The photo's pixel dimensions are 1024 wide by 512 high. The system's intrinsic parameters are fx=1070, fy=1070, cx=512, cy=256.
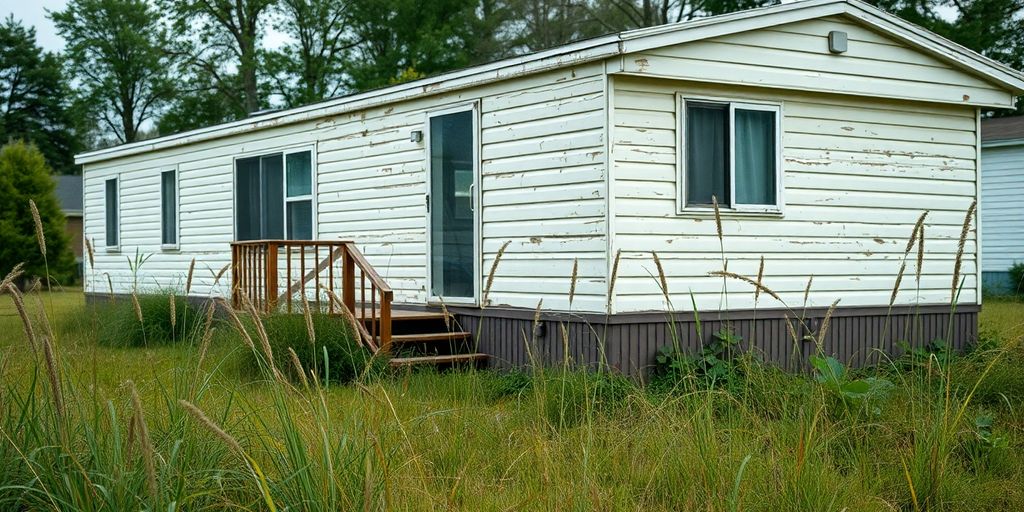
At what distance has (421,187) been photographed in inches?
414

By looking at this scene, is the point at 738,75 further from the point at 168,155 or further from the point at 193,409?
the point at 168,155

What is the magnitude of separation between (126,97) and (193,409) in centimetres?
4276

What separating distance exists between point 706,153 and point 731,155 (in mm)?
209

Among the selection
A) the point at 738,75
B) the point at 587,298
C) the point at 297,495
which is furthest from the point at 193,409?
the point at 738,75

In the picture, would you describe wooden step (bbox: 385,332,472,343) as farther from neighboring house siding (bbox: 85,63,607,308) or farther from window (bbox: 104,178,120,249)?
window (bbox: 104,178,120,249)

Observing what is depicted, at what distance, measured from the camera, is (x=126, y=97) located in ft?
138

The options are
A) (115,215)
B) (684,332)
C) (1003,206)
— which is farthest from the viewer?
(1003,206)

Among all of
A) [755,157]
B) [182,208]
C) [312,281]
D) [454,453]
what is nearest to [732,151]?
[755,157]

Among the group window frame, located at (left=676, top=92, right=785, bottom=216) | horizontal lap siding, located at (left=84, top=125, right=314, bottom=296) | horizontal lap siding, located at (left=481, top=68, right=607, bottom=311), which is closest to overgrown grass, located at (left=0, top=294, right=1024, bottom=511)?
horizontal lap siding, located at (left=481, top=68, right=607, bottom=311)

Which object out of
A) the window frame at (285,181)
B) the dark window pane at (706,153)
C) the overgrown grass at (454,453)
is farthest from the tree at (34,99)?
the overgrown grass at (454,453)

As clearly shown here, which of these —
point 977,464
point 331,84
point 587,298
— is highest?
point 331,84

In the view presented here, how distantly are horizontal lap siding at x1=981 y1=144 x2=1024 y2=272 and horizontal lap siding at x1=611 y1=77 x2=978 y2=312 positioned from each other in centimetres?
1158

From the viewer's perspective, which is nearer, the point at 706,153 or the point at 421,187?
the point at 706,153

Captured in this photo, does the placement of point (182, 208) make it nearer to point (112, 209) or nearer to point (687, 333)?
point (112, 209)
